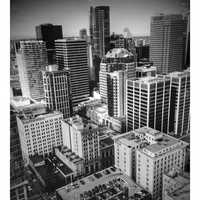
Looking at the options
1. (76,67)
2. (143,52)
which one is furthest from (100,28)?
(76,67)

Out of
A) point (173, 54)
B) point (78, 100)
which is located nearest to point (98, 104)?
point (78, 100)

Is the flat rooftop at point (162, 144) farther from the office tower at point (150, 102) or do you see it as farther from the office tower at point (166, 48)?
the office tower at point (166, 48)

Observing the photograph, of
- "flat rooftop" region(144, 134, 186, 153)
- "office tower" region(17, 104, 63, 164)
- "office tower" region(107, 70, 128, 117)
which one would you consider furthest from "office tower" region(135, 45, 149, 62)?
"office tower" region(17, 104, 63, 164)

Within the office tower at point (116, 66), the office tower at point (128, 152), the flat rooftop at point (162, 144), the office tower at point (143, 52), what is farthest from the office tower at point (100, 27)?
the flat rooftop at point (162, 144)

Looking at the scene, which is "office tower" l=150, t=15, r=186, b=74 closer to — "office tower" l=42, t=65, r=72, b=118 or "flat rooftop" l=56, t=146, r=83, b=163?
"office tower" l=42, t=65, r=72, b=118

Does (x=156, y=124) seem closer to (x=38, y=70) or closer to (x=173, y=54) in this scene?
(x=173, y=54)
